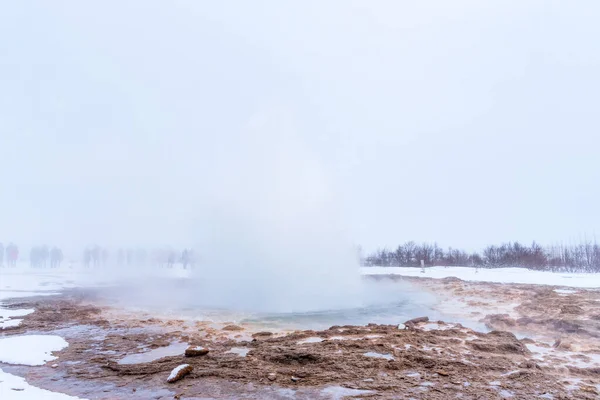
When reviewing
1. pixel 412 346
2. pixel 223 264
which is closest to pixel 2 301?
pixel 223 264

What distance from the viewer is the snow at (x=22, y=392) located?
5.99 metres

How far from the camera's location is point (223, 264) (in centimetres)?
2552

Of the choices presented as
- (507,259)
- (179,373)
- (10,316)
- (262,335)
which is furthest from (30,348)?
(507,259)

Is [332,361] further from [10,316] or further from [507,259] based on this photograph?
[507,259]

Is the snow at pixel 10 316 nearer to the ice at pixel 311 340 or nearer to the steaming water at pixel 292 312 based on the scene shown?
the steaming water at pixel 292 312

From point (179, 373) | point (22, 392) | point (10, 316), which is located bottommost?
point (10, 316)

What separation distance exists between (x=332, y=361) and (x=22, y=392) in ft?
18.4

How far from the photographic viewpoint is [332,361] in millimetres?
7613

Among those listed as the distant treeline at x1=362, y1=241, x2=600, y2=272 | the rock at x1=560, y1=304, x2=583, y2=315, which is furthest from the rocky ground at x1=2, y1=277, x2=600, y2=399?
the distant treeline at x1=362, y1=241, x2=600, y2=272

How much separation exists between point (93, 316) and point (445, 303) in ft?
53.3

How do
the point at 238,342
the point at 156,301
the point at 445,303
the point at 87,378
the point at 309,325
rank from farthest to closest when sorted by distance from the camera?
the point at 156,301 → the point at 445,303 → the point at 309,325 → the point at 238,342 → the point at 87,378

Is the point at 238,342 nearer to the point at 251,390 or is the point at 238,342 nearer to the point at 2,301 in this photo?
the point at 251,390

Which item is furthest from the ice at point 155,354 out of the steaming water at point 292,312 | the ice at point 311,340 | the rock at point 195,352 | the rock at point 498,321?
the rock at point 498,321

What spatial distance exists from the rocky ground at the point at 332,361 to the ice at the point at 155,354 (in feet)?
0.10
